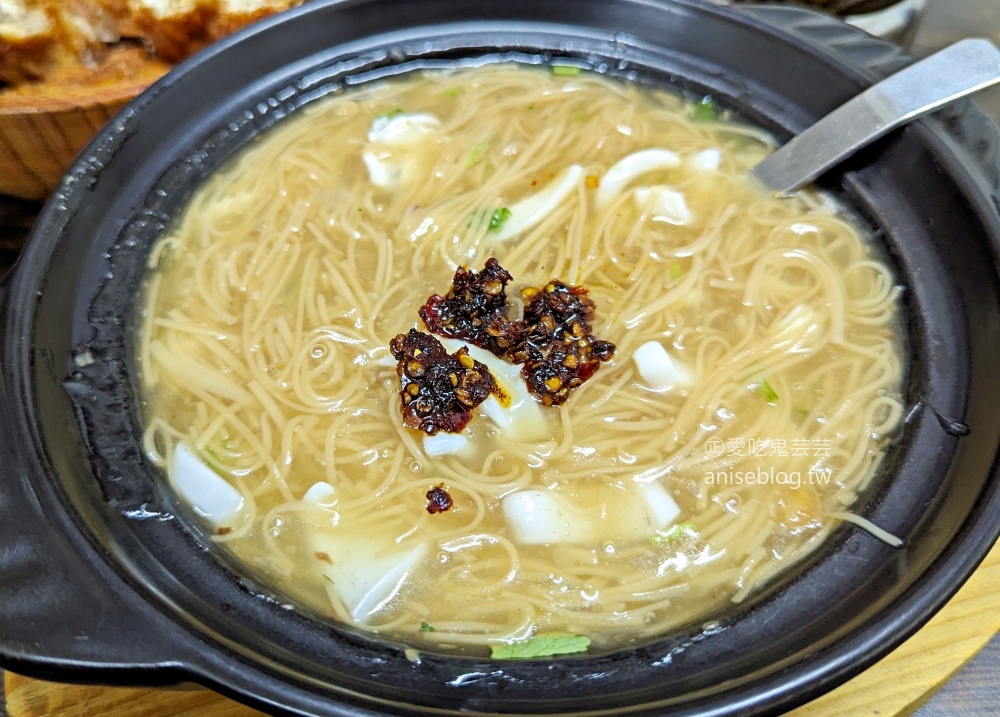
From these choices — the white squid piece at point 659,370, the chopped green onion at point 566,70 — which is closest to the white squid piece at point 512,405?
the white squid piece at point 659,370

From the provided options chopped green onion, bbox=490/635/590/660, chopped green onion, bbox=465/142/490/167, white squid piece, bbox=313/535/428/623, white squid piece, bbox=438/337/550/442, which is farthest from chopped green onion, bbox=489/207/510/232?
chopped green onion, bbox=490/635/590/660

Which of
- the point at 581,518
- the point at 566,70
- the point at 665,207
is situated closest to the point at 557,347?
the point at 581,518

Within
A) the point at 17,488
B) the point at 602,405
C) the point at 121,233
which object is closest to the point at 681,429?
the point at 602,405

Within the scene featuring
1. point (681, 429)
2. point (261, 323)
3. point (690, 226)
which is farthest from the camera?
point (690, 226)

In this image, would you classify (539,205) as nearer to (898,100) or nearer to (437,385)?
(437,385)

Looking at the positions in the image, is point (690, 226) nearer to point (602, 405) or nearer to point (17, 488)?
point (602, 405)

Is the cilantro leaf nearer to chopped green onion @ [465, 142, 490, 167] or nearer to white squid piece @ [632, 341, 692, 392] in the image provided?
chopped green onion @ [465, 142, 490, 167]
